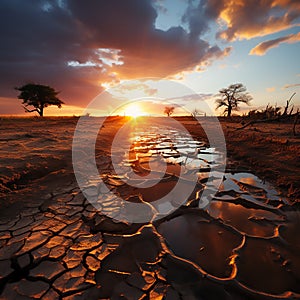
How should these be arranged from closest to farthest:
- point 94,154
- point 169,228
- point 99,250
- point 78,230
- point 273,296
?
1. point 273,296
2. point 99,250
3. point 78,230
4. point 169,228
5. point 94,154

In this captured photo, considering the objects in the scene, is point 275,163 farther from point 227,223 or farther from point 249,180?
point 227,223

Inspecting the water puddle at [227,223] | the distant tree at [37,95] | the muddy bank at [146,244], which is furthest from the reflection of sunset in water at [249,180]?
the distant tree at [37,95]

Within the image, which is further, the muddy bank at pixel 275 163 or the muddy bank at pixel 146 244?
the muddy bank at pixel 275 163

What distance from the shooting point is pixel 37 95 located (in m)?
29.3

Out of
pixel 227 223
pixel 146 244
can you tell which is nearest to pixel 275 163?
pixel 227 223

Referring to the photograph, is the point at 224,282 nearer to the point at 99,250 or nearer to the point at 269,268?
the point at 269,268

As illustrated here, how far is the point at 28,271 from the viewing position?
85.4 inches

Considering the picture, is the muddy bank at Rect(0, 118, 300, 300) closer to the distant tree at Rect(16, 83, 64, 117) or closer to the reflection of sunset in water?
the reflection of sunset in water

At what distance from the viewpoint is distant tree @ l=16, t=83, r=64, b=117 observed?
28.6 metres

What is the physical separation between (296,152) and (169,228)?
22.6 feet

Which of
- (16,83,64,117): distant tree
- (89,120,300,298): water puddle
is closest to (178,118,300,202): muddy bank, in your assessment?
(89,120,300,298): water puddle

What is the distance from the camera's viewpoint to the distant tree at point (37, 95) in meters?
28.6

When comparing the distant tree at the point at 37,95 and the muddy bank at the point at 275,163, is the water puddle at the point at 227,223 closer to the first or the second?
the muddy bank at the point at 275,163

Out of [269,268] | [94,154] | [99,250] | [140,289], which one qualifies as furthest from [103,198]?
[94,154]
